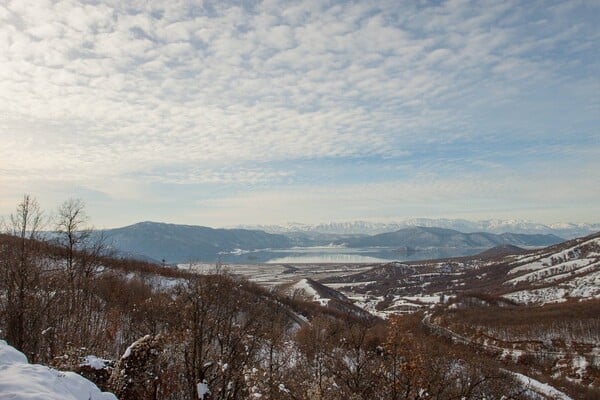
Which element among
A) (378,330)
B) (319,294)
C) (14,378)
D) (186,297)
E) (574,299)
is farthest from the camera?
(574,299)

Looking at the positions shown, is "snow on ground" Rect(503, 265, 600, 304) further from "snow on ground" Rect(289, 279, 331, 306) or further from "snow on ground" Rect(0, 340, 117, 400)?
"snow on ground" Rect(0, 340, 117, 400)

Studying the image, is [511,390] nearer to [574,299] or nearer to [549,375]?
[549,375]

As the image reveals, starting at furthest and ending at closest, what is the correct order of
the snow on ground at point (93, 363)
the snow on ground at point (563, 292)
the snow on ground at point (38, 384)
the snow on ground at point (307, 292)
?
the snow on ground at point (563, 292)
the snow on ground at point (307, 292)
the snow on ground at point (93, 363)
the snow on ground at point (38, 384)

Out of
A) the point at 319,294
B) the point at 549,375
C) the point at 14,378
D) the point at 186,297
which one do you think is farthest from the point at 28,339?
the point at 319,294

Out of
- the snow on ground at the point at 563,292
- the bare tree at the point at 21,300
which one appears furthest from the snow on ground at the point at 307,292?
the bare tree at the point at 21,300

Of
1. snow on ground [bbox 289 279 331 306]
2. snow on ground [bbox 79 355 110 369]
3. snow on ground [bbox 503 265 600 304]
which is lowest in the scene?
snow on ground [bbox 503 265 600 304]

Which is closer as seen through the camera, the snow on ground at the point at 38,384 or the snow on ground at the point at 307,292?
the snow on ground at the point at 38,384

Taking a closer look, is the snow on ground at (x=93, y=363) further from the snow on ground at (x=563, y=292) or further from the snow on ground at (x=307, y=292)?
the snow on ground at (x=563, y=292)

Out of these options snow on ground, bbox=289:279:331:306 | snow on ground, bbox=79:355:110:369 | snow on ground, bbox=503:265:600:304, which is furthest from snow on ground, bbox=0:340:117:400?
snow on ground, bbox=503:265:600:304

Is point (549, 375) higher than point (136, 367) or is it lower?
lower
